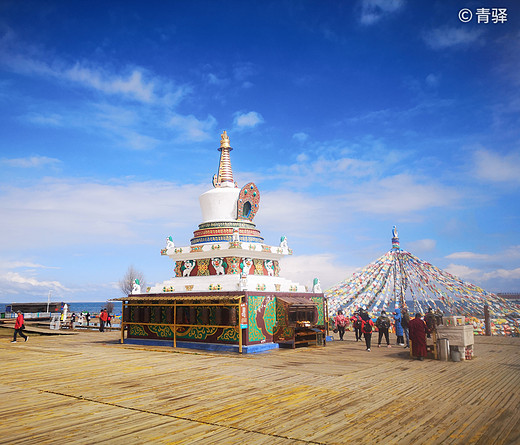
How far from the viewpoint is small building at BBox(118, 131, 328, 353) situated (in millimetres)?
20047

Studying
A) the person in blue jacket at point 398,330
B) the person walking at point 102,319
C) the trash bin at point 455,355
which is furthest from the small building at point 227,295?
the person walking at point 102,319

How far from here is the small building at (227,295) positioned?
2005 centimetres

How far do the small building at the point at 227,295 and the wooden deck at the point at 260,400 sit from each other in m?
3.49

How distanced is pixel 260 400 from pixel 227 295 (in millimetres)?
10806

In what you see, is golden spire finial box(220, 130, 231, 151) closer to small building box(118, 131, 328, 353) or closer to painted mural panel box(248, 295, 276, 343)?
small building box(118, 131, 328, 353)

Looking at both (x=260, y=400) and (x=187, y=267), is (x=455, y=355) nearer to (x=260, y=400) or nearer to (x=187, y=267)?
(x=260, y=400)

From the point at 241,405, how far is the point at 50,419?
3866mm

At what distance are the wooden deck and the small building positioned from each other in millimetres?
3492

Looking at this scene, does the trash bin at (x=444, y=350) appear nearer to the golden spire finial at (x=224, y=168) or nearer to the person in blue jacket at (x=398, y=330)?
the person in blue jacket at (x=398, y=330)

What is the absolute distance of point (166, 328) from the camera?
22641 mm

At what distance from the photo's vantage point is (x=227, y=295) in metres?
20.2

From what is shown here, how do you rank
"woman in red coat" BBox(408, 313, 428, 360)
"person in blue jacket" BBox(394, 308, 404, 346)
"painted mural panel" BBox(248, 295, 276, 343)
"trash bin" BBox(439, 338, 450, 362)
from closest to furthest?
"trash bin" BBox(439, 338, 450, 362), "woman in red coat" BBox(408, 313, 428, 360), "painted mural panel" BBox(248, 295, 276, 343), "person in blue jacket" BBox(394, 308, 404, 346)

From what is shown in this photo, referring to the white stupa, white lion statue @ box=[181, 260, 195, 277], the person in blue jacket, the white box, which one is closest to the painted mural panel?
the white stupa

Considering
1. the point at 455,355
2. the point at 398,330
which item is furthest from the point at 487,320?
the point at 455,355
